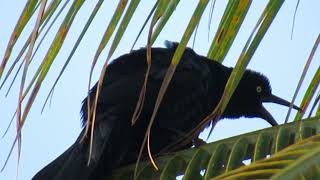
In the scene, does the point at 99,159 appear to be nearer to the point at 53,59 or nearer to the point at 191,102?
the point at 191,102

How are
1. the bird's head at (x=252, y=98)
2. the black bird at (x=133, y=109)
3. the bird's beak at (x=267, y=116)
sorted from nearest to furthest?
the black bird at (x=133, y=109) < the bird's beak at (x=267, y=116) < the bird's head at (x=252, y=98)

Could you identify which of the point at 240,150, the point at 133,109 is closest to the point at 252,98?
the point at 133,109

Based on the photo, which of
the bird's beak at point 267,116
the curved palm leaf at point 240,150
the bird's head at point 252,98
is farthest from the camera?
the bird's head at point 252,98

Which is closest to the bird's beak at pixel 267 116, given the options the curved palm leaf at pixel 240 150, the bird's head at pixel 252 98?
the bird's head at pixel 252 98

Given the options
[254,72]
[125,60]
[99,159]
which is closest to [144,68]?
[125,60]

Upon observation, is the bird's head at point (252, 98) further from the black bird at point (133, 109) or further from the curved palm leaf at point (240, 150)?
the curved palm leaf at point (240, 150)

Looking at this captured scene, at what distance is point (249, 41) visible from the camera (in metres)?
1.68

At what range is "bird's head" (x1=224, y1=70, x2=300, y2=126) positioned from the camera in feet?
18.4

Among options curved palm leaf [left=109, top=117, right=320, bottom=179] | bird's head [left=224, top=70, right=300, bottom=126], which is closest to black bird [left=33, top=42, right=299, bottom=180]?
bird's head [left=224, top=70, right=300, bottom=126]

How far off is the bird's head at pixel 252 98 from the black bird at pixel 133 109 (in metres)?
0.26

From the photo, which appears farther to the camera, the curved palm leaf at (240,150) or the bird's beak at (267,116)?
the bird's beak at (267,116)

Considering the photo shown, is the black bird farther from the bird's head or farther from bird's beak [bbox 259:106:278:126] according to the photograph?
the bird's head

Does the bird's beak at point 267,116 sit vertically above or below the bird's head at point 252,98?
below

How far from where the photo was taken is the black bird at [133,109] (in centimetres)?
320
